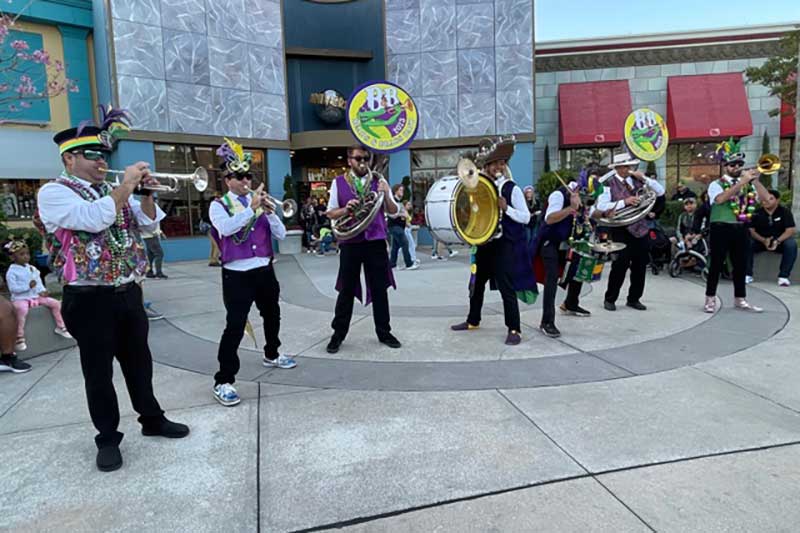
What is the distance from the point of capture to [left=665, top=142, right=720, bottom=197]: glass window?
64.7 feet

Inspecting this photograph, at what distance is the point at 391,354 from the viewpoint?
5039mm

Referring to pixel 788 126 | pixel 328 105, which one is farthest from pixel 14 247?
pixel 788 126

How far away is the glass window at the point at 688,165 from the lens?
→ 19.7 meters

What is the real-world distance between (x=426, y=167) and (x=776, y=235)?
38.1ft

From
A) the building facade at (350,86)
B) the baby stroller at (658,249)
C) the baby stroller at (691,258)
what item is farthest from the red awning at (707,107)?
the baby stroller at (691,258)

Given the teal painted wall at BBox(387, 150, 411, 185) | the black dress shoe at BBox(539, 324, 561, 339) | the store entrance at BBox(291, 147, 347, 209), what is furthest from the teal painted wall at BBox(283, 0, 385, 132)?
the black dress shoe at BBox(539, 324, 561, 339)

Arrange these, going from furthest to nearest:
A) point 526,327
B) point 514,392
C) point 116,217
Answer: point 526,327
point 514,392
point 116,217

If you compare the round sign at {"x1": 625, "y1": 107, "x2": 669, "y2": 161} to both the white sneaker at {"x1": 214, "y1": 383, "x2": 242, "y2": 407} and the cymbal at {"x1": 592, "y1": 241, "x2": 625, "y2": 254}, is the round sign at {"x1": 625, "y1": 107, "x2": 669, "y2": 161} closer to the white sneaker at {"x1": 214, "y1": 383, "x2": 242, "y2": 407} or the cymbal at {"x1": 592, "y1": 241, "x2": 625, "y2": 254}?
the cymbal at {"x1": 592, "y1": 241, "x2": 625, "y2": 254}

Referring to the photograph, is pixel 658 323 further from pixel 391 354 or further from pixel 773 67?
pixel 773 67

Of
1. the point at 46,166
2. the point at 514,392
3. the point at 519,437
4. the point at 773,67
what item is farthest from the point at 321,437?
the point at 773,67

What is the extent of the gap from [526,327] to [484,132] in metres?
12.7

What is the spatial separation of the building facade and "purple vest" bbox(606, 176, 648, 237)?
1147 centimetres

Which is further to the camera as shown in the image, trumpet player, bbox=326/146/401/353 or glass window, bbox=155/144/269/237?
glass window, bbox=155/144/269/237

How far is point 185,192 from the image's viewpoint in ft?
52.7
